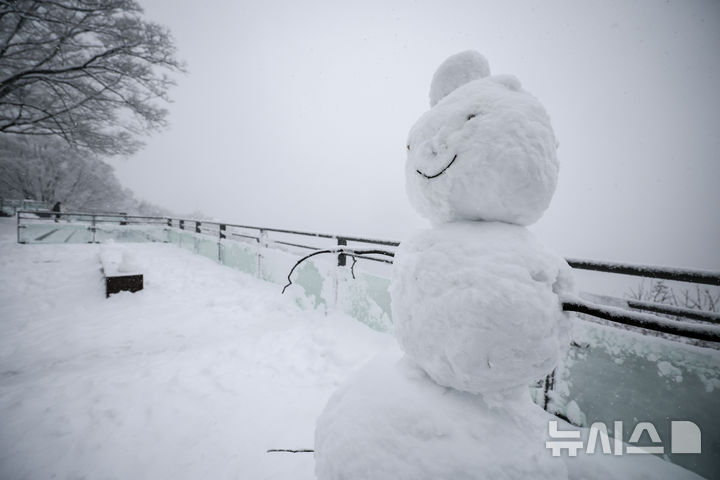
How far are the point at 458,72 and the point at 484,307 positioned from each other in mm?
978

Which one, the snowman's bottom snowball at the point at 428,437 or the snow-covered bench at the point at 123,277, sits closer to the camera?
the snowman's bottom snowball at the point at 428,437

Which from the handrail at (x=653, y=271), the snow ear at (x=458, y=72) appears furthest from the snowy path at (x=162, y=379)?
the snow ear at (x=458, y=72)

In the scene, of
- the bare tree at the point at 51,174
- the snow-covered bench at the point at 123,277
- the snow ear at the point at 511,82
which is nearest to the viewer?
the snow ear at the point at 511,82

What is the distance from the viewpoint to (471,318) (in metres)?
0.78

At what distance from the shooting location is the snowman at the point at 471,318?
0.78 meters

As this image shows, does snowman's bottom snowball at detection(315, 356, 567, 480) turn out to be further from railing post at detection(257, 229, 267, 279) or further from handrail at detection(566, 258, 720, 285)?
railing post at detection(257, 229, 267, 279)

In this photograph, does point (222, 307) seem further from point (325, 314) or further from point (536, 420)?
point (536, 420)

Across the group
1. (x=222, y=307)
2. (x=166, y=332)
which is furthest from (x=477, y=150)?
(x=222, y=307)

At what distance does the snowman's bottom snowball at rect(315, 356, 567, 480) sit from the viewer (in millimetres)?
768

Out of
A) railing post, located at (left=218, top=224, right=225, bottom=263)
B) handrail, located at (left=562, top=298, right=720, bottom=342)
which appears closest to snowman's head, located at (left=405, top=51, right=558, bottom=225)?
handrail, located at (left=562, top=298, right=720, bottom=342)

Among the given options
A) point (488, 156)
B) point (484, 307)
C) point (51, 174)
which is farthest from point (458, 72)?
point (51, 174)

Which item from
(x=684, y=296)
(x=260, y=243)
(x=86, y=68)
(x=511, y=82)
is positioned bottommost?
(x=684, y=296)

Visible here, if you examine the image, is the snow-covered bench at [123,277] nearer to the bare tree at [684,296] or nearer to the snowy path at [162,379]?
→ the snowy path at [162,379]

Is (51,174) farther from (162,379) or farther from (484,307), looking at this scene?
(484,307)
